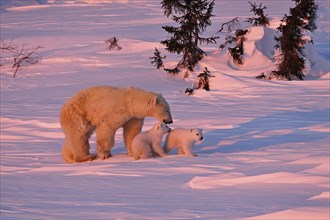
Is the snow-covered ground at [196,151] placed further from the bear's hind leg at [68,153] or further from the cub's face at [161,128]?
the cub's face at [161,128]

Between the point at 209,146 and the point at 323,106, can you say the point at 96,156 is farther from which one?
the point at 323,106

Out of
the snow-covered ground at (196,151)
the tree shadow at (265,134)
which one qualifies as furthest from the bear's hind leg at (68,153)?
the tree shadow at (265,134)

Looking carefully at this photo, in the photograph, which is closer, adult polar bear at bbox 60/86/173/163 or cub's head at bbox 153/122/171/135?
cub's head at bbox 153/122/171/135

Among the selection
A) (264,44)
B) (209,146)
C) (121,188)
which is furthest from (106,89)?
(264,44)

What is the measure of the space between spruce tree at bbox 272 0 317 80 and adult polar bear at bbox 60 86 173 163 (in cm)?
1304

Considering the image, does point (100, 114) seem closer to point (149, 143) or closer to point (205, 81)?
point (149, 143)

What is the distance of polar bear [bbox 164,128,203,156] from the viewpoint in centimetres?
854

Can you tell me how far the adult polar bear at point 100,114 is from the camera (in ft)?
28.7

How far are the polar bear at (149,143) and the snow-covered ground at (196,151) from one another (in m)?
0.20

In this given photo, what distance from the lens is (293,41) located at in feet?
70.7

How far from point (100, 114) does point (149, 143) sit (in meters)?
0.82

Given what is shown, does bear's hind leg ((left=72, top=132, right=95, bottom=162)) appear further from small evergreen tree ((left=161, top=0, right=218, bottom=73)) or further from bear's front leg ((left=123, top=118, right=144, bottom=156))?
small evergreen tree ((left=161, top=0, right=218, bottom=73))

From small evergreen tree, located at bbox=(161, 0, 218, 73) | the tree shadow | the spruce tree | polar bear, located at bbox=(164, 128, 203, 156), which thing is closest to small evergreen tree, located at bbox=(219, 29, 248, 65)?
small evergreen tree, located at bbox=(161, 0, 218, 73)

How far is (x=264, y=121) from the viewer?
12.0 m
